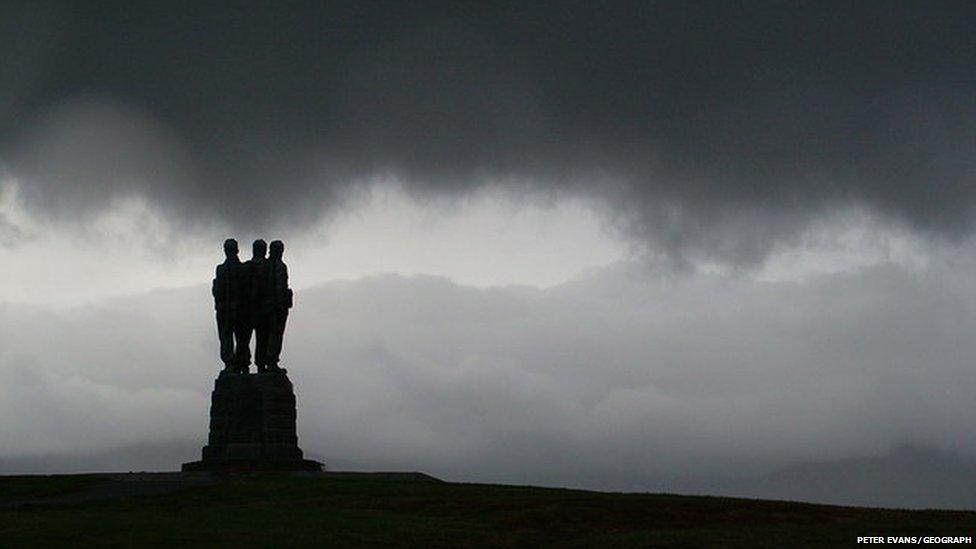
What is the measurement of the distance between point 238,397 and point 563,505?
58.7 feet

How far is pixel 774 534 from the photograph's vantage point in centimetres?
2586

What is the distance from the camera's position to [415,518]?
28.9m

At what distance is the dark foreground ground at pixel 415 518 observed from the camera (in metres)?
25.5

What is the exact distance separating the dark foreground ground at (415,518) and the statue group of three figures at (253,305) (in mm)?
9772

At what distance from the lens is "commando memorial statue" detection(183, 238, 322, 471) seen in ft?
145

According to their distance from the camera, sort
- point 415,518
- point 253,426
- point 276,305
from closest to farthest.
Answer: point 415,518, point 253,426, point 276,305

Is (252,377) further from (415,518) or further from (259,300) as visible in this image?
(415,518)

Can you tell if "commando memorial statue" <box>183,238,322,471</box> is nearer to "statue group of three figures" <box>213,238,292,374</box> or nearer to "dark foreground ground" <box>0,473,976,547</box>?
"statue group of three figures" <box>213,238,292,374</box>

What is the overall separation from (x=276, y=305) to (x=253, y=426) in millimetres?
4477

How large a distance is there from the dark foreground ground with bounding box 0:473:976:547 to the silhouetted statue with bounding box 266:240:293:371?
382 inches

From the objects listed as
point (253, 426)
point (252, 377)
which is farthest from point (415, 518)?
point (252, 377)

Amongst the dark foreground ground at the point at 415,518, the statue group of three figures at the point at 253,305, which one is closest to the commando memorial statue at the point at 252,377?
the statue group of three figures at the point at 253,305

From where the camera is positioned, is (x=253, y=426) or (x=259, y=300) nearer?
(x=253, y=426)

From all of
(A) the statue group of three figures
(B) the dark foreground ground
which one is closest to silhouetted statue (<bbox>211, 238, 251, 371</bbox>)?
(A) the statue group of three figures
